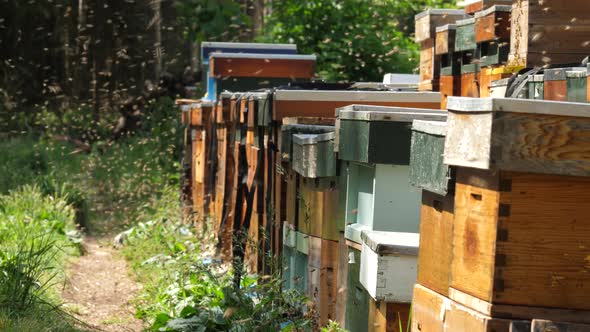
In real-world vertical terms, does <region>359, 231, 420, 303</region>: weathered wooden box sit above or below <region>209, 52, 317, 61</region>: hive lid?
below

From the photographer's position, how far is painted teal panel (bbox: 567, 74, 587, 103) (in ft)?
14.4

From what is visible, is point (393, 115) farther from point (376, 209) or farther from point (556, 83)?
point (556, 83)

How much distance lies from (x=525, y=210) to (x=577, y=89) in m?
1.61

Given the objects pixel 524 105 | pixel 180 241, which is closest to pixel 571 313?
pixel 524 105

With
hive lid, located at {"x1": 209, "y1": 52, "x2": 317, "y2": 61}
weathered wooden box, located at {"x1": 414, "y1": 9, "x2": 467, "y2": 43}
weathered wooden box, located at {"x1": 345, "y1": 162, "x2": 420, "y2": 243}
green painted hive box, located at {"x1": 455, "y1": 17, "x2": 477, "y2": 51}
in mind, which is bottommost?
weathered wooden box, located at {"x1": 345, "y1": 162, "x2": 420, "y2": 243}

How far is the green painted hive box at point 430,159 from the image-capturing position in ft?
11.1

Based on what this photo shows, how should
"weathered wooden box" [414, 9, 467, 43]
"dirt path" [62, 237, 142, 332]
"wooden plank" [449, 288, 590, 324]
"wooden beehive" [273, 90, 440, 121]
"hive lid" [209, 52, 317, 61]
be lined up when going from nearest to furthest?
"wooden plank" [449, 288, 590, 324], "wooden beehive" [273, 90, 440, 121], "dirt path" [62, 237, 142, 332], "weathered wooden box" [414, 9, 467, 43], "hive lid" [209, 52, 317, 61]

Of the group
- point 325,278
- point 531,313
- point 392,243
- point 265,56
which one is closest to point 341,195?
point 325,278

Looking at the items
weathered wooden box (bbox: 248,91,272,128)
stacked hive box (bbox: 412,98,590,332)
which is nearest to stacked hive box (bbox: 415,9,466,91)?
weathered wooden box (bbox: 248,91,272,128)

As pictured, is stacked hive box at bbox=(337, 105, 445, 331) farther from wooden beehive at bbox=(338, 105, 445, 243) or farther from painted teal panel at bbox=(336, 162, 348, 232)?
painted teal panel at bbox=(336, 162, 348, 232)

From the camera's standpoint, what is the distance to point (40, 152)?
1658 cm

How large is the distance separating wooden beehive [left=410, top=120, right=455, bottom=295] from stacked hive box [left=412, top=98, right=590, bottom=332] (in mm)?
251

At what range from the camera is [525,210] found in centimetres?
301

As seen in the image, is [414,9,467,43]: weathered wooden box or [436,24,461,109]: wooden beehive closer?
[436,24,461,109]: wooden beehive
